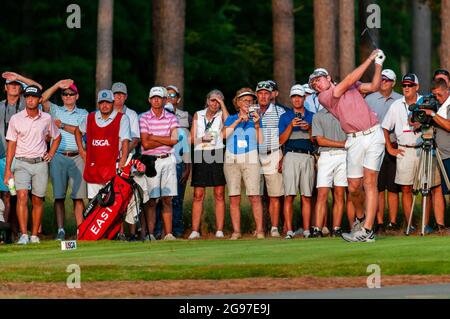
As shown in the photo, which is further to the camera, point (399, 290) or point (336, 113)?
point (336, 113)

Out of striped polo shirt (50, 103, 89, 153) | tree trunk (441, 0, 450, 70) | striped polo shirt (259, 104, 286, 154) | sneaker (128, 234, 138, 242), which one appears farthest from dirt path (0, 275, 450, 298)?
tree trunk (441, 0, 450, 70)

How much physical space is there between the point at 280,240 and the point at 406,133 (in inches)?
102

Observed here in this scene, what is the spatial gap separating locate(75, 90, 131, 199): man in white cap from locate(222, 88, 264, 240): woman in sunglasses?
1521mm

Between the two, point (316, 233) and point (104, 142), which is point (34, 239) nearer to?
point (104, 142)

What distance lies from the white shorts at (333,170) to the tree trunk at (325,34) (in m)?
13.0

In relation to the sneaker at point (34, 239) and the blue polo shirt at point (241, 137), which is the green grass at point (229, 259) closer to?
the sneaker at point (34, 239)

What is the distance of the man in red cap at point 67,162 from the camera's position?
79.8 ft

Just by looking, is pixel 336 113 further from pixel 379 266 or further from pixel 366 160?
pixel 379 266

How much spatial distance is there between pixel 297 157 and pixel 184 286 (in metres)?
7.00

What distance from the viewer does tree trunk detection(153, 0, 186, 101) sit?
31.5 meters

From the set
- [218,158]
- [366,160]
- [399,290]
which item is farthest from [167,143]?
[399,290]

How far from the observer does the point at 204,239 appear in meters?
24.0

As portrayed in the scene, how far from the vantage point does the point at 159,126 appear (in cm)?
2397

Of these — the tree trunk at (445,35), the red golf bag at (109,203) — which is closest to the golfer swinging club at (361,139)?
the red golf bag at (109,203)
